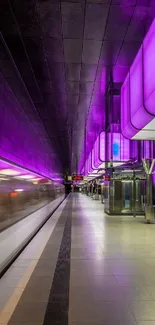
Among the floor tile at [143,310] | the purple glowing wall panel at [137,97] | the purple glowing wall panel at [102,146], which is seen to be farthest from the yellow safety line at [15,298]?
the purple glowing wall panel at [102,146]

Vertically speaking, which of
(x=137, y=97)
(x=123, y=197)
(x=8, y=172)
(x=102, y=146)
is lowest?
(x=123, y=197)

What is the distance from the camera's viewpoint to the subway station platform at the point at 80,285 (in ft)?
11.5

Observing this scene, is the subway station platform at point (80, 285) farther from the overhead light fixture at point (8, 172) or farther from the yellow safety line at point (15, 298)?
the overhead light fixture at point (8, 172)

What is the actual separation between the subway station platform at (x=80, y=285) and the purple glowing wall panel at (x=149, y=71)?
3224mm

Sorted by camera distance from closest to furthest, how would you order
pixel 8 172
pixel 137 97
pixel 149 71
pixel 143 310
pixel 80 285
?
1. pixel 143 310
2. pixel 80 285
3. pixel 8 172
4. pixel 149 71
5. pixel 137 97

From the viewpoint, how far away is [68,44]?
8.75 meters

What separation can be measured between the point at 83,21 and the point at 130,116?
274 cm

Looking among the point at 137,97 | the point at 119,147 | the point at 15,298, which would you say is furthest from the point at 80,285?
the point at 119,147

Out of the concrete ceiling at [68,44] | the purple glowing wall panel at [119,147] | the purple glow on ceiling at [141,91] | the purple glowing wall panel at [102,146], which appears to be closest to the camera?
the purple glow on ceiling at [141,91]

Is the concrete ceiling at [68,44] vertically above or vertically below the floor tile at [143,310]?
above

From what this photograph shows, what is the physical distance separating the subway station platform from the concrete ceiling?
207 inches

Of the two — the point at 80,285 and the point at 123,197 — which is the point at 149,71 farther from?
the point at 123,197

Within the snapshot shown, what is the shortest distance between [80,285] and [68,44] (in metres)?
6.50

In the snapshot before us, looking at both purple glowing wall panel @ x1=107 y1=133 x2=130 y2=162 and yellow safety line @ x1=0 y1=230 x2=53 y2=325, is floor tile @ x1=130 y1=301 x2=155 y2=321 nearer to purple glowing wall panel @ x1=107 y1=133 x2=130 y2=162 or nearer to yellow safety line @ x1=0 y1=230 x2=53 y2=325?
Result: yellow safety line @ x1=0 y1=230 x2=53 y2=325
